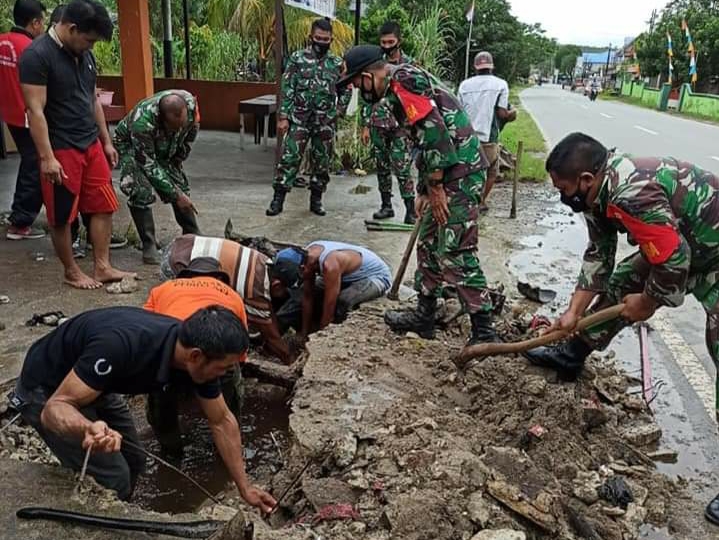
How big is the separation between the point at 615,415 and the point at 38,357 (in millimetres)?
2658

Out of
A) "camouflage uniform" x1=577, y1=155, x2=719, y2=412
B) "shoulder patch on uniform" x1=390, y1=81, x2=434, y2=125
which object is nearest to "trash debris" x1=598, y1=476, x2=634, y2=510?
"camouflage uniform" x1=577, y1=155, x2=719, y2=412

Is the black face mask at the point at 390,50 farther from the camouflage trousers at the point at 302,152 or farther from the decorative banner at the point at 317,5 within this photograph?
the decorative banner at the point at 317,5

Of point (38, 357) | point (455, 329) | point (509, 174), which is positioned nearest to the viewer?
point (38, 357)

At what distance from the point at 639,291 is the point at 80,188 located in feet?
11.5

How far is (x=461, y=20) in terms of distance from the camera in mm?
26719

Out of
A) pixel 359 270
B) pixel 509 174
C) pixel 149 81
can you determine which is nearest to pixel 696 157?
pixel 509 174

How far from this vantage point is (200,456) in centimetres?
335

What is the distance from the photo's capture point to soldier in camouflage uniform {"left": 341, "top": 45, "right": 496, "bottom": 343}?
3.61m

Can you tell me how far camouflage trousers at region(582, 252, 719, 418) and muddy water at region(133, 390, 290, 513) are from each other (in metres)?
1.70

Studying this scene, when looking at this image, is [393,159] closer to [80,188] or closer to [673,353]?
[80,188]

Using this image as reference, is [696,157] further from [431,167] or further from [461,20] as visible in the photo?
[461,20]

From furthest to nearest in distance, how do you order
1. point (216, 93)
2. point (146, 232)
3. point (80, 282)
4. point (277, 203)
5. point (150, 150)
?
point (216, 93) < point (277, 203) < point (146, 232) < point (150, 150) < point (80, 282)

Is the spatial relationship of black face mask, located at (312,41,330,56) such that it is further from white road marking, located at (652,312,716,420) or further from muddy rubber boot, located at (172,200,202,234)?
white road marking, located at (652,312,716,420)

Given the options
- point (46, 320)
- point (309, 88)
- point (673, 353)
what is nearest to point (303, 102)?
point (309, 88)
